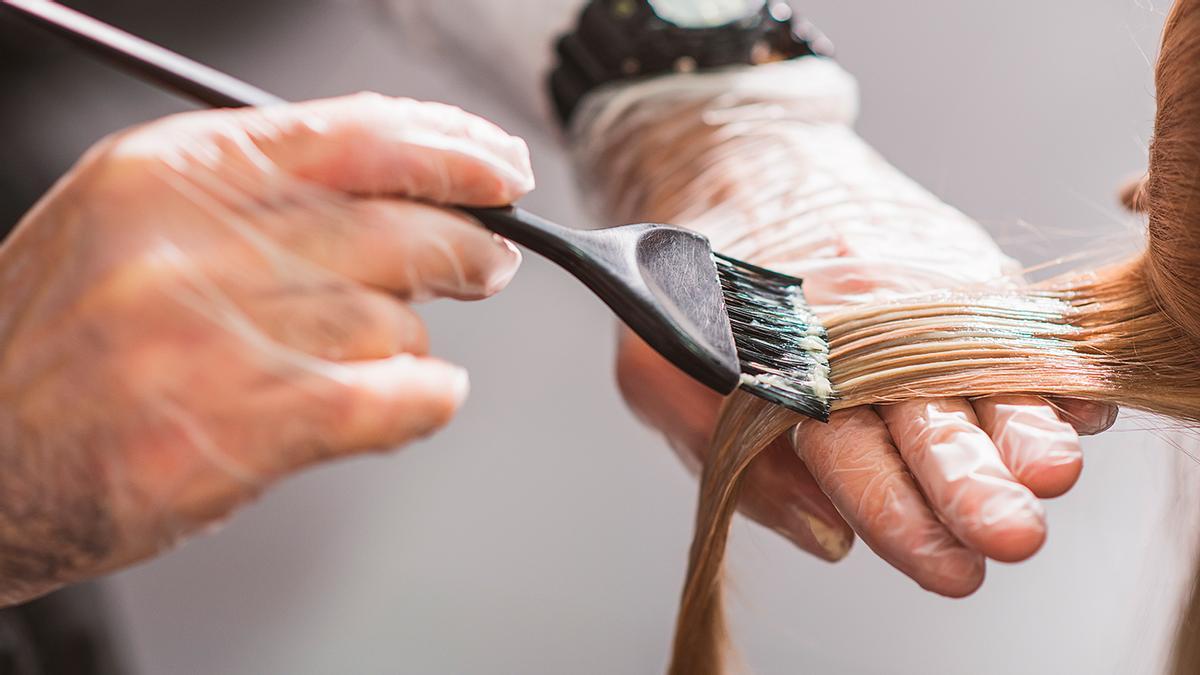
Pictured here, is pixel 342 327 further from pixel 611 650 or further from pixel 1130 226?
pixel 611 650

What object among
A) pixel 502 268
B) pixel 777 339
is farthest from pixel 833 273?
pixel 502 268

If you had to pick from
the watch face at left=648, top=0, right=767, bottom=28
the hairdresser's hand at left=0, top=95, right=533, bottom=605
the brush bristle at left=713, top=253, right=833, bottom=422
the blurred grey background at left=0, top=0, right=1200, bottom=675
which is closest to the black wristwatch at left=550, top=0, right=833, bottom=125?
the watch face at left=648, top=0, right=767, bottom=28

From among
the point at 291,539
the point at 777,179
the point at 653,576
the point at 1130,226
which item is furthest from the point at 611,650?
the point at 1130,226

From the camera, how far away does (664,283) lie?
486 millimetres

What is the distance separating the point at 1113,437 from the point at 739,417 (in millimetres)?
441

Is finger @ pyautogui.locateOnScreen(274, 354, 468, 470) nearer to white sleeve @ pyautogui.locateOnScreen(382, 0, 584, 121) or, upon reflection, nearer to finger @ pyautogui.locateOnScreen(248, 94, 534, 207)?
finger @ pyautogui.locateOnScreen(248, 94, 534, 207)

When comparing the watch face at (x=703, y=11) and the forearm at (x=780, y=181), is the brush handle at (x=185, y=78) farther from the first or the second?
the watch face at (x=703, y=11)

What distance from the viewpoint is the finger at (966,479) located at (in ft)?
1.42

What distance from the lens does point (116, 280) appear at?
0.38 metres

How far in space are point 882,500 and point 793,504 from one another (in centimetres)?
12

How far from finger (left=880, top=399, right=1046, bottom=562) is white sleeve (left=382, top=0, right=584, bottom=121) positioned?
0.58 metres

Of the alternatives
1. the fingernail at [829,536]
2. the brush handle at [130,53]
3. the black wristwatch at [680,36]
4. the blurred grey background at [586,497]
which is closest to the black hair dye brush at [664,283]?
the brush handle at [130,53]

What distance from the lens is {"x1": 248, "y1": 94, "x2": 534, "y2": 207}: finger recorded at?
0.42 m

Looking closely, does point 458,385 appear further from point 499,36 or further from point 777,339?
point 499,36
